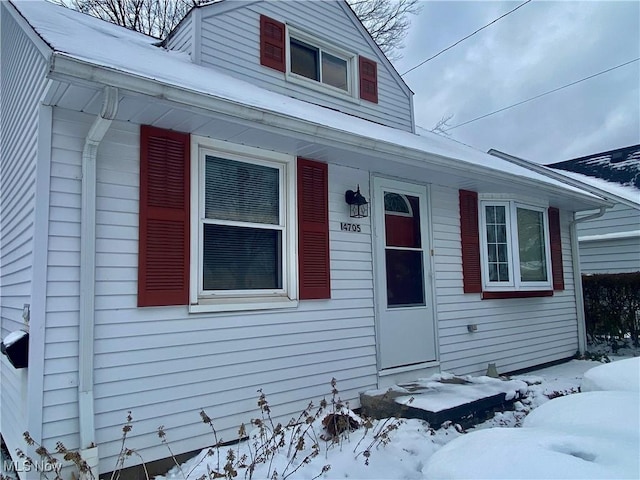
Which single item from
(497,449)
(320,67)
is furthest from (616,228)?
(497,449)

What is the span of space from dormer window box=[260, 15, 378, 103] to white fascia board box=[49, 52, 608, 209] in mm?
1709

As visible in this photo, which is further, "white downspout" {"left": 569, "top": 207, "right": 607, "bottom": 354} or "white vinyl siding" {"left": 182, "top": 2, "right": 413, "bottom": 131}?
"white downspout" {"left": 569, "top": 207, "right": 607, "bottom": 354}

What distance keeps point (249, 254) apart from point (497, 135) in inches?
738

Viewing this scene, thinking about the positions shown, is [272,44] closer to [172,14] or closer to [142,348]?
[142,348]

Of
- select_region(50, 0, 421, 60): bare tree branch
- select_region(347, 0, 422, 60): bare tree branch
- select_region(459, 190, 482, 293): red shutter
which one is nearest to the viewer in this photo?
select_region(459, 190, 482, 293): red shutter

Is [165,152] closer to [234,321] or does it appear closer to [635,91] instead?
[234,321]

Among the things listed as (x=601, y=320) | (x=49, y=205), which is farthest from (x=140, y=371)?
(x=601, y=320)

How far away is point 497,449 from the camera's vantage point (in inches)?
74.5

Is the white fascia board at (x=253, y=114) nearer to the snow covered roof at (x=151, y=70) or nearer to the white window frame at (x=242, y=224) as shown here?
the snow covered roof at (x=151, y=70)

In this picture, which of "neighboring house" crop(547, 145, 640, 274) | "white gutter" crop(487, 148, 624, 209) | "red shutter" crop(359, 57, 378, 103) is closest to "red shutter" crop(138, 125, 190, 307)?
"red shutter" crop(359, 57, 378, 103)

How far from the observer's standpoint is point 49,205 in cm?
285

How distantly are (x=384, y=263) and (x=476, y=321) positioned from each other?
1722 millimetres

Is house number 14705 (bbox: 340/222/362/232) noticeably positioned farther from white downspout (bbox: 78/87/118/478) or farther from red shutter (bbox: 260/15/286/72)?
white downspout (bbox: 78/87/118/478)

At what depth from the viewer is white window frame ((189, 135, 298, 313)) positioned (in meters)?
3.47
